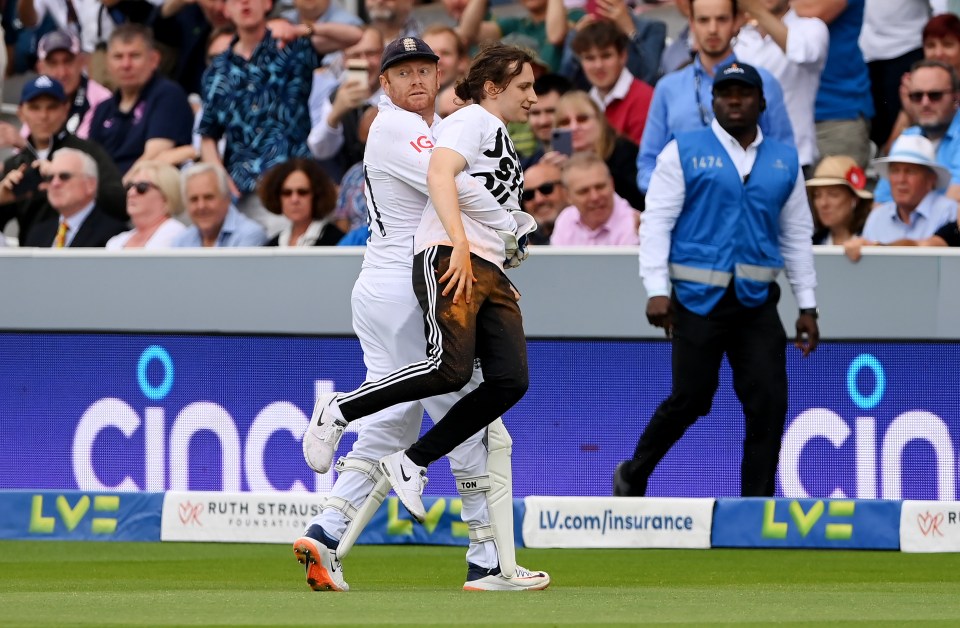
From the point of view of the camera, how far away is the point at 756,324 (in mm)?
9250

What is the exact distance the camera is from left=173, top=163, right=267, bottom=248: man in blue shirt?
1172 cm

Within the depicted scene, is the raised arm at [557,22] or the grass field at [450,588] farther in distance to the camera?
the raised arm at [557,22]

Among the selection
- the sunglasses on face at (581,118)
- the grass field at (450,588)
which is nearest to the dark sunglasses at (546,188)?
the sunglasses on face at (581,118)

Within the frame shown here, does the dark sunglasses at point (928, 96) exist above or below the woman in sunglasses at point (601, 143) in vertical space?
above

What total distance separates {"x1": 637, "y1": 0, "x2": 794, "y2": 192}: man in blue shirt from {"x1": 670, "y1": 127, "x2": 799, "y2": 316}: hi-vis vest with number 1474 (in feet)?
3.56

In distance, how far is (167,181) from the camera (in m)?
12.1

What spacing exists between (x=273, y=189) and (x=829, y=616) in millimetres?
6576

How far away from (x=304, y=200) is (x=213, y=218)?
693mm

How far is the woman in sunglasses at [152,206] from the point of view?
11852 millimetres

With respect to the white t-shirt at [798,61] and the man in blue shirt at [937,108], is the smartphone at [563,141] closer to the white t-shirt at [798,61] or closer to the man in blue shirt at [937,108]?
the white t-shirt at [798,61]

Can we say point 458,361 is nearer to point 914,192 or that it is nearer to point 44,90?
point 914,192

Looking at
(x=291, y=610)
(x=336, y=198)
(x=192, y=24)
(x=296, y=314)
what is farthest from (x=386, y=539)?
(x=192, y=24)

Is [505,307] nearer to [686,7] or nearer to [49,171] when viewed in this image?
[686,7]

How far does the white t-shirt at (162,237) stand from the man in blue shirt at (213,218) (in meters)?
0.05
